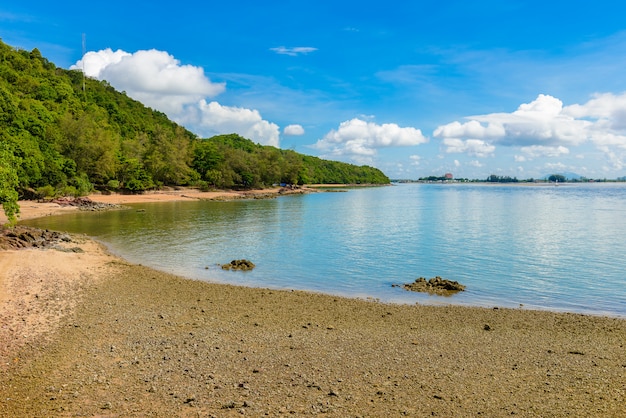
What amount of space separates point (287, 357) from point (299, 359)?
0.33 meters

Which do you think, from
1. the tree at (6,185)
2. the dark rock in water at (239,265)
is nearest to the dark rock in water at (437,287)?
the dark rock in water at (239,265)

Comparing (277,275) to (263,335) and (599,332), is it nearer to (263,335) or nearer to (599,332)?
(263,335)

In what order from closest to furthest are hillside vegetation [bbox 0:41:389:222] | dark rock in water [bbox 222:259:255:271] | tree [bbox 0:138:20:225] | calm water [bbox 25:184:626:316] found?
calm water [bbox 25:184:626:316]
tree [bbox 0:138:20:225]
dark rock in water [bbox 222:259:255:271]
hillside vegetation [bbox 0:41:389:222]

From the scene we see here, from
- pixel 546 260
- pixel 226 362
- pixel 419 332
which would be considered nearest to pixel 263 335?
pixel 226 362

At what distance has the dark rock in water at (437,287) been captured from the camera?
19.1 meters

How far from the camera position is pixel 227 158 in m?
129

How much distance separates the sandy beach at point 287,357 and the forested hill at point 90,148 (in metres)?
13.9

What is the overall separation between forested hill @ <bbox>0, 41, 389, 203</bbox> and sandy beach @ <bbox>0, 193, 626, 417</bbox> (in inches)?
549

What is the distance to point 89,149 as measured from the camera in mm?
79188

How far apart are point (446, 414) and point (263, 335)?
588 centimetres

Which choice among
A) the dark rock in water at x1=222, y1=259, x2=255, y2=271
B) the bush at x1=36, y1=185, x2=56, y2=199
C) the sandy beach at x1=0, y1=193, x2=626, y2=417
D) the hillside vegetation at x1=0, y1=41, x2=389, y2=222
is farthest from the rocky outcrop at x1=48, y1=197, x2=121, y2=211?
the sandy beach at x1=0, y1=193, x2=626, y2=417

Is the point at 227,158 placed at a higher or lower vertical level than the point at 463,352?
higher

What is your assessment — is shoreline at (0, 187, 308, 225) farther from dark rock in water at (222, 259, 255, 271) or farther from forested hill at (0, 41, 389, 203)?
dark rock in water at (222, 259, 255, 271)

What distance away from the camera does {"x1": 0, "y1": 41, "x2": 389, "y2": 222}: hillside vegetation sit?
61.3m
